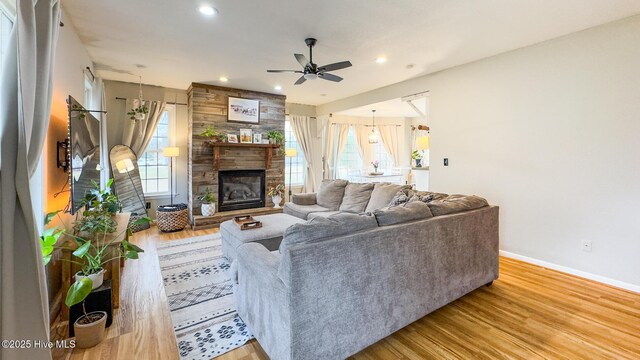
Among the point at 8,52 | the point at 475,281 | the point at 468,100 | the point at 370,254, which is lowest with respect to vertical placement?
the point at 475,281

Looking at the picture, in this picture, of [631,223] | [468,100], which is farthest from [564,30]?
[631,223]

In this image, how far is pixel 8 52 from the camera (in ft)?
4.51

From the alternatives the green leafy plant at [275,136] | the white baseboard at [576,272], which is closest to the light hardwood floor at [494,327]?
the white baseboard at [576,272]

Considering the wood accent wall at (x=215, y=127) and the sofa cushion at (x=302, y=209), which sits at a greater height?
the wood accent wall at (x=215, y=127)

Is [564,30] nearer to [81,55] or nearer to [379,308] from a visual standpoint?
[379,308]

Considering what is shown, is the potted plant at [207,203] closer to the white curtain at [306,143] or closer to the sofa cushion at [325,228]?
the white curtain at [306,143]

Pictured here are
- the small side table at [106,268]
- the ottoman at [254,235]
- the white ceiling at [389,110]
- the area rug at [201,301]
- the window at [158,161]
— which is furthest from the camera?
the white ceiling at [389,110]

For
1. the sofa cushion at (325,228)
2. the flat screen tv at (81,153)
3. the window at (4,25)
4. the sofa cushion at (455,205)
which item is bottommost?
the sofa cushion at (325,228)

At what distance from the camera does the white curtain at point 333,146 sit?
319 inches

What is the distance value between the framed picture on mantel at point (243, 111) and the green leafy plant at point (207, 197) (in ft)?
4.95

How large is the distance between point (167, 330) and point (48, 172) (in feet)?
5.43

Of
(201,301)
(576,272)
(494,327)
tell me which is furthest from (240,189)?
(576,272)

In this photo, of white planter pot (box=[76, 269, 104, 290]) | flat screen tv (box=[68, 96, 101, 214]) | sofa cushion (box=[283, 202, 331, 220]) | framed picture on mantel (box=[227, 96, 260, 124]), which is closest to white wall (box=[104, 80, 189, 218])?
framed picture on mantel (box=[227, 96, 260, 124])

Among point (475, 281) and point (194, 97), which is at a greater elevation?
point (194, 97)
